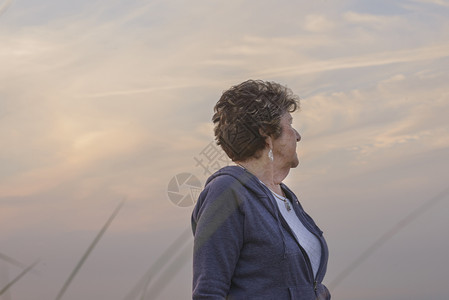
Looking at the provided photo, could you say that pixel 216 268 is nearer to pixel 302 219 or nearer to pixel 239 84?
pixel 302 219

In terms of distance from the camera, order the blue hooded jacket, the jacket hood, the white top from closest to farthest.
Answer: the blue hooded jacket, the jacket hood, the white top

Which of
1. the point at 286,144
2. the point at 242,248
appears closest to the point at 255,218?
the point at 242,248

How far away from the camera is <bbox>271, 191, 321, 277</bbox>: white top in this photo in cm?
235

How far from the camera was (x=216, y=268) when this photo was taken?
2035 millimetres

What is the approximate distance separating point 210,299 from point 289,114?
0.98 meters

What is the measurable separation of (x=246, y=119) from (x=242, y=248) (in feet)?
1.91

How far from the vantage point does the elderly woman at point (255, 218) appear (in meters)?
2.08

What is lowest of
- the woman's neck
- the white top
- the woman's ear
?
the white top

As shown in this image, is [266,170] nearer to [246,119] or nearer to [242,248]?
[246,119]

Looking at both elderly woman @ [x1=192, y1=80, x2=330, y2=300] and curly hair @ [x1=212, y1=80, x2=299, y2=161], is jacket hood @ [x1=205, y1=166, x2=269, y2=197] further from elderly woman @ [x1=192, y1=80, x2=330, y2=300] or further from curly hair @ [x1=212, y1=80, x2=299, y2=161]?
curly hair @ [x1=212, y1=80, x2=299, y2=161]

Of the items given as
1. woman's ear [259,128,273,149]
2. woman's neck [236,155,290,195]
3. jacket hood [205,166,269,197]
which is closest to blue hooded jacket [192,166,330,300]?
jacket hood [205,166,269,197]

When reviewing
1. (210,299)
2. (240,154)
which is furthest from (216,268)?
(240,154)

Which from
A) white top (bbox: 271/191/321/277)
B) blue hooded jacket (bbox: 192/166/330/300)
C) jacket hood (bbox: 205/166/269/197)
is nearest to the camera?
blue hooded jacket (bbox: 192/166/330/300)

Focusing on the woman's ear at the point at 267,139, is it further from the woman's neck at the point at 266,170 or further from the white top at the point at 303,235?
the white top at the point at 303,235
